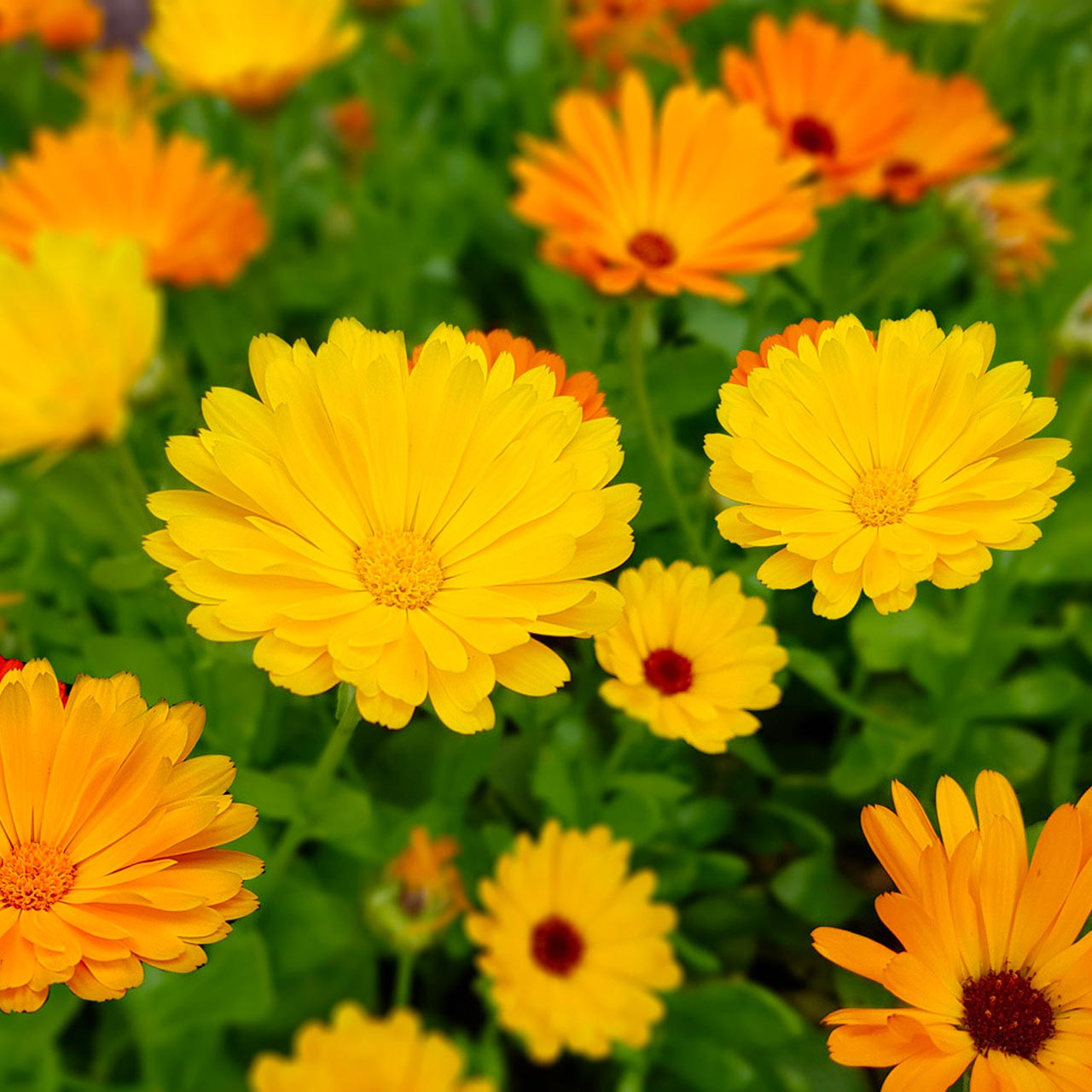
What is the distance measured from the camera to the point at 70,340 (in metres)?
0.38

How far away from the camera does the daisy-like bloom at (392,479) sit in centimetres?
28

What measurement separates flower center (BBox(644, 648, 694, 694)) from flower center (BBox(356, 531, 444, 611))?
88 mm

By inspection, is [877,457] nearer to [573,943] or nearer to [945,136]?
[573,943]

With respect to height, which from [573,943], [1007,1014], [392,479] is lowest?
[573,943]

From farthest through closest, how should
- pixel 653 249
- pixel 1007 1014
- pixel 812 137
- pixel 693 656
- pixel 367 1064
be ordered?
pixel 812 137
pixel 653 249
pixel 367 1064
pixel 693 656
pixel 1007 1014

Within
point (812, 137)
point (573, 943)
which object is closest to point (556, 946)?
point (573, 943)

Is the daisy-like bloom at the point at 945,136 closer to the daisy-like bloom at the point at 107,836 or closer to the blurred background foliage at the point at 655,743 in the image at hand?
the blurred background foliage at the point at 655,743

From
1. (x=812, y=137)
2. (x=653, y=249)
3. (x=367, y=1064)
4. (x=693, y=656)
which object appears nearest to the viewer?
(x=693, y=656)

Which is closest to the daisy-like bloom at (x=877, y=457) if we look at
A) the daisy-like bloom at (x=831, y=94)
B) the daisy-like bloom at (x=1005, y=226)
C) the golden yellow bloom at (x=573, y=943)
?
the golden yellow bloom at (x=573, y=943)

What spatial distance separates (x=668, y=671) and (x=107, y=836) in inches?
7.2

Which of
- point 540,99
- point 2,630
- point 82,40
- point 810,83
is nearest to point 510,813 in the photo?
point 2,630

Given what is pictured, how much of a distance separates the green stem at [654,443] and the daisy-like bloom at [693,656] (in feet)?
0.06

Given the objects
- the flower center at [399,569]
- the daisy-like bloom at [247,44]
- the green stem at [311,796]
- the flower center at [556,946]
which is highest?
the daisy-like bloom at [247,44]

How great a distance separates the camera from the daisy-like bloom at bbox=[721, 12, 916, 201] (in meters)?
0.71
